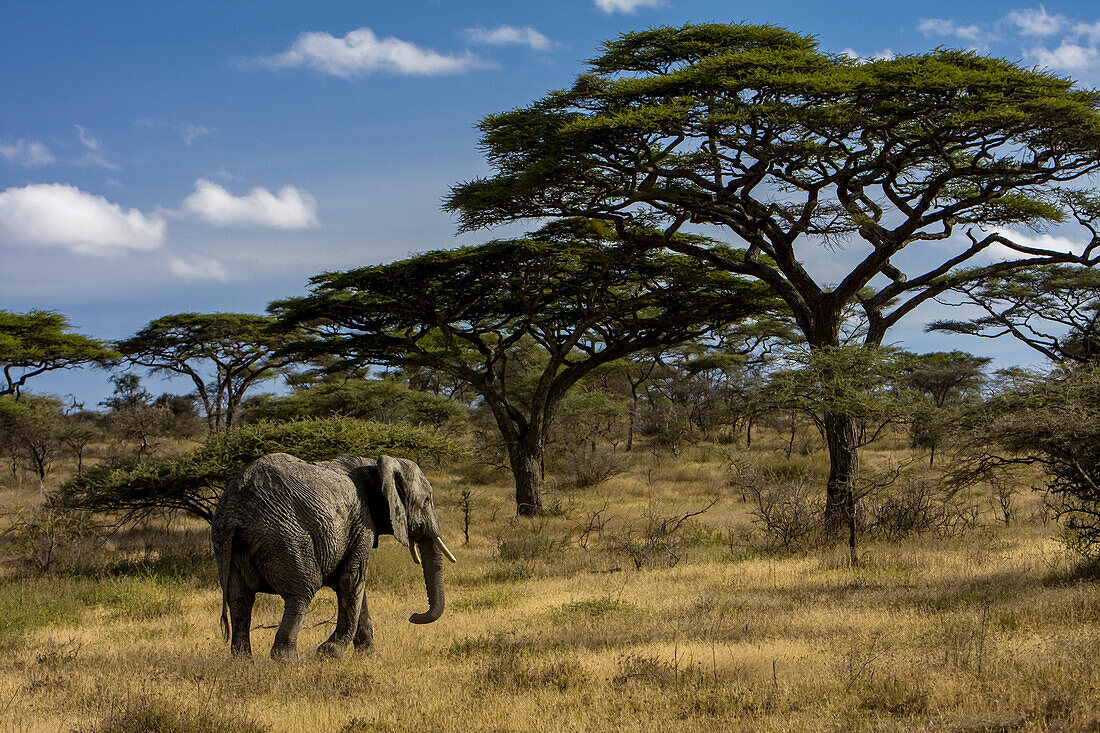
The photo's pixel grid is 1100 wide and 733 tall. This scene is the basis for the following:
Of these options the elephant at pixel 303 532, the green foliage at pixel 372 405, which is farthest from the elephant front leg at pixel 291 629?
the green foliage at pixel 372 405

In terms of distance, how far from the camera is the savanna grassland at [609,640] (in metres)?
6.71

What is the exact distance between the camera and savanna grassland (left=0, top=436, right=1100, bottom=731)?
6707mm

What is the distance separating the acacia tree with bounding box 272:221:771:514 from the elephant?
12.6 meters

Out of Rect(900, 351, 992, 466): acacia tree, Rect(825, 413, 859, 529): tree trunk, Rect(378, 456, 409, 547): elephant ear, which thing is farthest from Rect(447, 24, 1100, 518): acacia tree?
Rect(900, 351, 992, 466): acacia tree

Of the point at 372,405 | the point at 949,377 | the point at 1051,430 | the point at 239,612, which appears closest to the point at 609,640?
the point at 239,612

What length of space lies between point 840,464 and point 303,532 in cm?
1114

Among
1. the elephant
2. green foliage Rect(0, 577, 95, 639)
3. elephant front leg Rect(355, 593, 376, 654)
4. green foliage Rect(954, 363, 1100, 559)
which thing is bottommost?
green foliage Rect(0, 577, 95, 639)

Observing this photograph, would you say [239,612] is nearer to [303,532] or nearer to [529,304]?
[303,532]

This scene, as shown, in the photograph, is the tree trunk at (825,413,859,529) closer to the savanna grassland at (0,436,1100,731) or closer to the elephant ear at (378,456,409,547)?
the savanna grassland at (0,436,1100,731)

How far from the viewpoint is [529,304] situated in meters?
24.0

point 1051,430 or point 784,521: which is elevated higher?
point 1051,430

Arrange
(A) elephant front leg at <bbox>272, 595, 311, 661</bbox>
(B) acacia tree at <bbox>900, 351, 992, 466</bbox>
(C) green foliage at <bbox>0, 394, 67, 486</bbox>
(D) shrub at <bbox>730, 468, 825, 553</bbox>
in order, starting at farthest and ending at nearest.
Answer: (B) acacia tree at <bbox>900, 351, 992, 466</bbox>, (C) green foliage at <bbox>0, 394, 67, 486</bbox>, (D) shrub at <bbox>730, 468, 825, 553</bbox>, (A) elephant front leg at <bbox>272, 595, 311, 661</bbox>

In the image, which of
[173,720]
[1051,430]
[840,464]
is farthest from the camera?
[840,464]

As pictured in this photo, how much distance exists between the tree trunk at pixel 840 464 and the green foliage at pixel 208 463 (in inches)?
309
